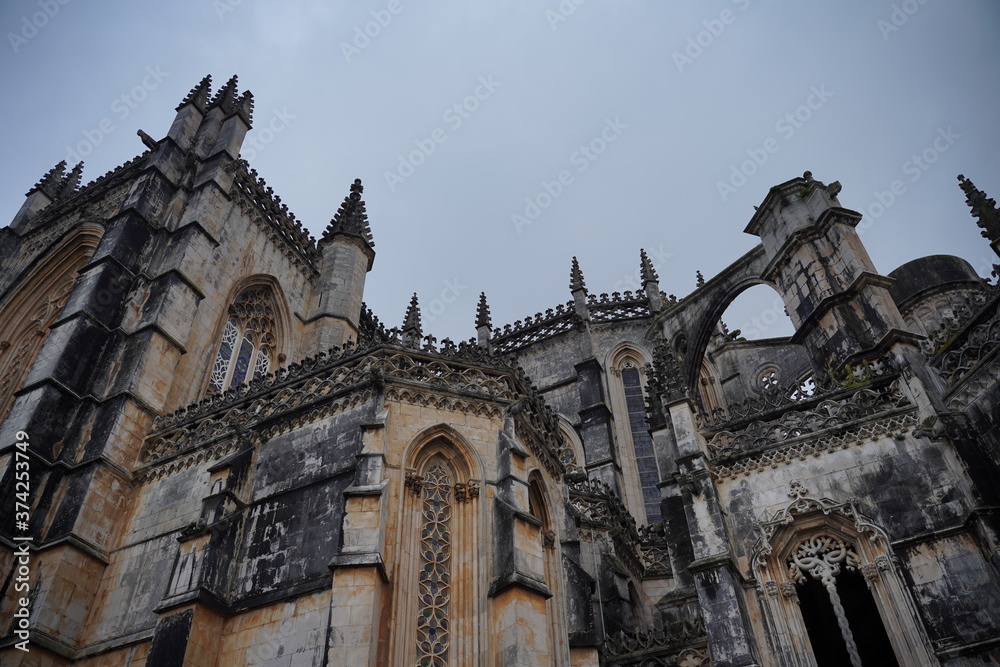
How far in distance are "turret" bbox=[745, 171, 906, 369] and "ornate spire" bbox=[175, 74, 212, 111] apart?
15.8 m

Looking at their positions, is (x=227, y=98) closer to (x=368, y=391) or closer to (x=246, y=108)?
(x=246, y=108)

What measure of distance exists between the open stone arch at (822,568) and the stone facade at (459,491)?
0.12 feet

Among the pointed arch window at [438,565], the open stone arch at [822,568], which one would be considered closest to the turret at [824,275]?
the open stone arch at [822,568]

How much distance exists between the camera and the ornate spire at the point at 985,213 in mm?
15016

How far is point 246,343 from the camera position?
20.0 metres

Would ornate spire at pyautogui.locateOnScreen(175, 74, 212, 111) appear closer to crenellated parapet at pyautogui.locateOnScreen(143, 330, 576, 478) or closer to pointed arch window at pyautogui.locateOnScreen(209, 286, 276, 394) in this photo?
pointed arch window at pyautogui.locateOnScreen(209, 286, 276, 394)

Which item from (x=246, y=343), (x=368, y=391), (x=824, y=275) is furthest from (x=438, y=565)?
(x=246, y=343)

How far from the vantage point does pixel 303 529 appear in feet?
37.6

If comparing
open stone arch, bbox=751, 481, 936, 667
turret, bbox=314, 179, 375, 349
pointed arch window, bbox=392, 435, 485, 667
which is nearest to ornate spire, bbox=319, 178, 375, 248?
turret, bbox=314, 179, 375, 349

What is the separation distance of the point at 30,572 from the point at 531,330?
60.9ft

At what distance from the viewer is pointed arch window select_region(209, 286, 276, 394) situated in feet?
61.2

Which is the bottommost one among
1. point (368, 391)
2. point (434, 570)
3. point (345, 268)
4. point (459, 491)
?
point (434, 570)

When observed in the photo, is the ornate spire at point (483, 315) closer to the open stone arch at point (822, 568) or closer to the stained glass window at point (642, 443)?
the stained glass window at point (642, 443)

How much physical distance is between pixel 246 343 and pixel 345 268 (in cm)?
384
